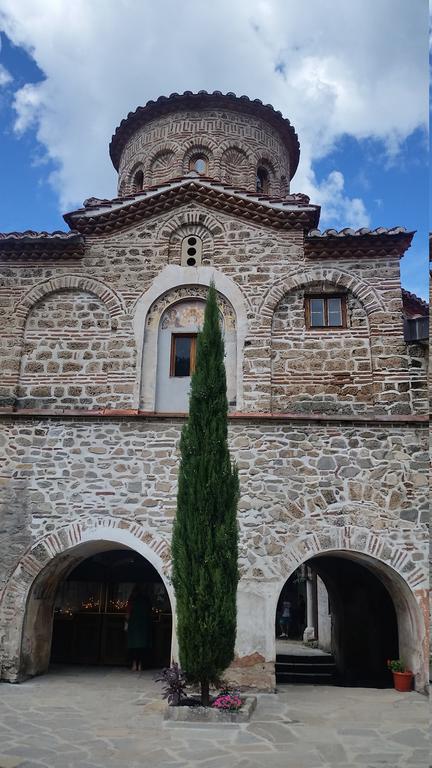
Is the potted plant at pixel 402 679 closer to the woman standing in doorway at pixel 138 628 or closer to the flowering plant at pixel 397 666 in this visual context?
the flowering plant at pixel 397 666

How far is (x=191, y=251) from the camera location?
10047mm

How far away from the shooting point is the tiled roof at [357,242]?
9.55 m

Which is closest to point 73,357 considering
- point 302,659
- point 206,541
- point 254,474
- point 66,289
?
point 66,289

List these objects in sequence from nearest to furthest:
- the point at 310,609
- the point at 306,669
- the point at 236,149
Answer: the point at 306,669 → the point at 236,149 → the point at 310,609

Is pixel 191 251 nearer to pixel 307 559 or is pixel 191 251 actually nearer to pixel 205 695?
pixel 307 559

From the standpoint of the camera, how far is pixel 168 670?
6668 mm

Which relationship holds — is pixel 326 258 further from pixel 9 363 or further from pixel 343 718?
pixel 343 718

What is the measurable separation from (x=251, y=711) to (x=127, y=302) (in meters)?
6.27

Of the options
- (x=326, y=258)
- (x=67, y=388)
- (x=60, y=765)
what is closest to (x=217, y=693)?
(x=60, y=765)

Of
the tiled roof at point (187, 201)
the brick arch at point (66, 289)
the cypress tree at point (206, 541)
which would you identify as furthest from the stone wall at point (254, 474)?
the tiled roof at point (187, 201)

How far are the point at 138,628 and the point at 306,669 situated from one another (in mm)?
4659

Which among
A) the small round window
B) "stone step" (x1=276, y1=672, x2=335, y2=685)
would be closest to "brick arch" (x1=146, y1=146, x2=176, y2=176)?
the small round window

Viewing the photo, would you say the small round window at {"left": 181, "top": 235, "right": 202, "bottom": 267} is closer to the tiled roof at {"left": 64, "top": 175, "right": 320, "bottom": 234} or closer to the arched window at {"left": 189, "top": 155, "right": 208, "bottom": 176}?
the tiled roof at {"left": 64, "top": 175, "right": 320, "bottom": 234}

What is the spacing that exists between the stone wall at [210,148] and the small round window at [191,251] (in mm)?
3612
